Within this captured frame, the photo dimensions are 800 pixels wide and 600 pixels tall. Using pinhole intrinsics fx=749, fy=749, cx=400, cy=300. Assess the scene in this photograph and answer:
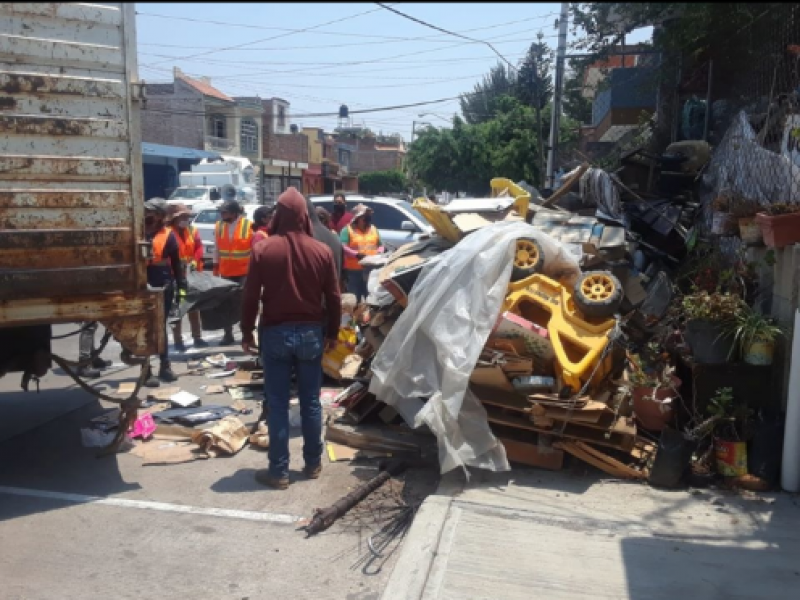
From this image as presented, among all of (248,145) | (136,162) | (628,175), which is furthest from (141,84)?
(248,145)

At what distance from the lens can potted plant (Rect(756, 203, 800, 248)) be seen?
4852 mm

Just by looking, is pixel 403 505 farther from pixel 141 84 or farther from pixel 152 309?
pixel 141 84

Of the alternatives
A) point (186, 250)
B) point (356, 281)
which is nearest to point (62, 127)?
point (186, 250)

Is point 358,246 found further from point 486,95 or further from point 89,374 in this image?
point 486,95

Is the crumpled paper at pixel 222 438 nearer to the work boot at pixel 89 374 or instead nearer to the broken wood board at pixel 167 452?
the broken wood board at pixel 167 452

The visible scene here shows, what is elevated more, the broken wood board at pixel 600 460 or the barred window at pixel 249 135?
the barred window at pixel 249 135

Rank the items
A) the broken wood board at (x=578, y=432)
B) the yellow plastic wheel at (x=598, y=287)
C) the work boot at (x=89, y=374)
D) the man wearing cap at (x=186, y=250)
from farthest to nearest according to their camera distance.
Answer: the man wearing cap at (x=186, y=250), the work boot at (x=89, y=374), the yellow plastic wheel at (x=598, y=287), the broken wood board at (x=578, y=432)

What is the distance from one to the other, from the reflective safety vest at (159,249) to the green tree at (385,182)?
48222mm

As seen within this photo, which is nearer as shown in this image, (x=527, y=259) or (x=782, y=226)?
(x=782, y=226)

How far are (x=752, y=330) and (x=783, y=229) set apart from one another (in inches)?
27.2

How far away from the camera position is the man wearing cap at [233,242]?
904cm

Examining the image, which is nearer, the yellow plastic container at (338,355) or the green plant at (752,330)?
the green plant at (752,330)

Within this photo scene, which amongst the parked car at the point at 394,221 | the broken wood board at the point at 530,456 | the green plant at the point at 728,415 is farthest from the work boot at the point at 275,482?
the parked car at the point at 394,221

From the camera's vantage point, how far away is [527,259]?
565 centimetres
